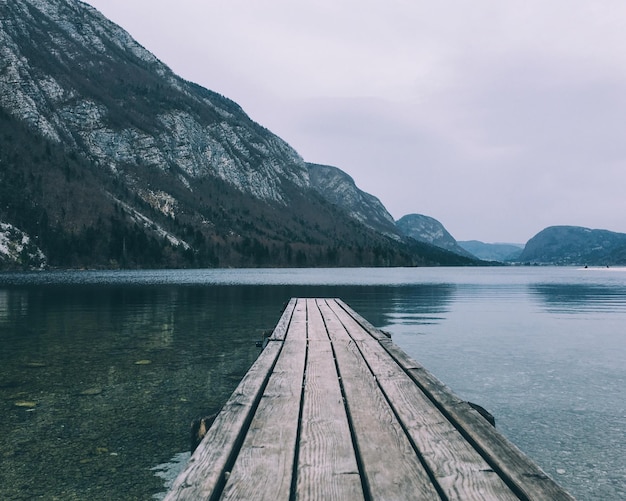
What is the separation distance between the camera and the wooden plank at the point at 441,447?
3.89 metres

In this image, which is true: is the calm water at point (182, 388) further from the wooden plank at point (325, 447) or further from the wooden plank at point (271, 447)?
the wooden plank at point (325, 447)

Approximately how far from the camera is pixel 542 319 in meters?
28.0

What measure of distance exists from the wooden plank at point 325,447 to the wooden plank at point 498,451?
4.38 ft

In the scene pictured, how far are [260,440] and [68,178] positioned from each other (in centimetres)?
22275

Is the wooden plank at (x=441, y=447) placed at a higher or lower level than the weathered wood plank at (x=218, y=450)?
lower

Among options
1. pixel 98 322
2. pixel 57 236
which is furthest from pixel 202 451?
pixel 57 236

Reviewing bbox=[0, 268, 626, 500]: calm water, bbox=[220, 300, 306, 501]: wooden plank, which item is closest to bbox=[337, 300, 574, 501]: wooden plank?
bbox=[220, 300, 306, 501]: wooden plank

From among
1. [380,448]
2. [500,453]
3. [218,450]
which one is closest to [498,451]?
[500,453]

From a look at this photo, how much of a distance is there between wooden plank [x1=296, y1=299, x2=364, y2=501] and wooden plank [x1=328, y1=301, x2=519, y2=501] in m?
0.75

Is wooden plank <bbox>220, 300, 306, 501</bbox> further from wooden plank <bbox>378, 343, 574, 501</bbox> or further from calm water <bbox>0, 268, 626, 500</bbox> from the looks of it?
calm water <bbox>0, 268, 626, 500</bbox>

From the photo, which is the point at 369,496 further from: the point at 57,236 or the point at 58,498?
the point at 57,236

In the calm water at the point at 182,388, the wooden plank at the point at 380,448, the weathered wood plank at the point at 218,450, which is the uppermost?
the weathered wood plank at the point at 218,450

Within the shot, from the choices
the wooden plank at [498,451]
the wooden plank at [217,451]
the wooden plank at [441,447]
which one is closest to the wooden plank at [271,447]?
the wooden plank at [217,451]

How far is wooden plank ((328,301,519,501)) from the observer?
12.8ft
